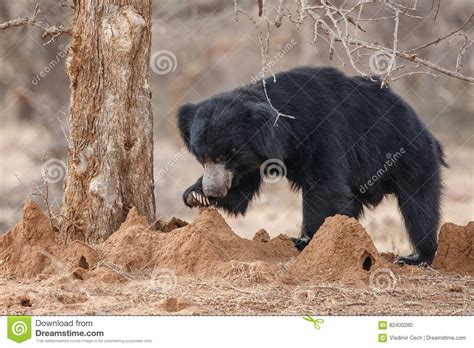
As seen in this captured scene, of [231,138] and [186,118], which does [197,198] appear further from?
[186,118]

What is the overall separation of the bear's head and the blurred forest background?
4581 millimetres

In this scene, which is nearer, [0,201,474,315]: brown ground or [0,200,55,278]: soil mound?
[0,201,474,315]: brown ground

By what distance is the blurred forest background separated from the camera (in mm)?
12062

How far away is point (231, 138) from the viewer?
6.15 metres

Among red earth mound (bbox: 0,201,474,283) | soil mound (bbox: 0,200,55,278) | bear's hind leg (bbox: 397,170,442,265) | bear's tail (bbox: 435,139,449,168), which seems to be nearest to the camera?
red earth mound (bbox: 0,201,474,283)

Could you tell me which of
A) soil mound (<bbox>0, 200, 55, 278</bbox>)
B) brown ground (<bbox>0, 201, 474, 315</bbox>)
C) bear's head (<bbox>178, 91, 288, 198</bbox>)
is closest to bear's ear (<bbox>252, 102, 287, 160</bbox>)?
bear's head (<bbox>178, 91, 288, 198</bbox>)

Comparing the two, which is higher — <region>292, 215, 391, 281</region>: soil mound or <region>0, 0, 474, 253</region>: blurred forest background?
<region>0, 0, 474, 253</region>: blurred forest background

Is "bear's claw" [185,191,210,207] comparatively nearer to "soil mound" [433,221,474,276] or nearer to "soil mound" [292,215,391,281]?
"soil mound" [292,215,391,281]

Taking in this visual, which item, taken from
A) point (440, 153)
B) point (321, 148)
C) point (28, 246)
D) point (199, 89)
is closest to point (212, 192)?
point (321, 148)

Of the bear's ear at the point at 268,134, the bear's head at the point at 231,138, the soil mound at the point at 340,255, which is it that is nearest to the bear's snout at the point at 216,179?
the bear's head at the point at 231,138

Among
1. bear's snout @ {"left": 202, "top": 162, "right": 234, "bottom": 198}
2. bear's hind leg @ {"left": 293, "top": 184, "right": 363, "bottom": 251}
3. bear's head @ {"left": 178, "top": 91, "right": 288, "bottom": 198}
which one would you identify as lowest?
bear's hind leg @ {"left": 293, "top": 184, "right": 363, "bottom": 251}

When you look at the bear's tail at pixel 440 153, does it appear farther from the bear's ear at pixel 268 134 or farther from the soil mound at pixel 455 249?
the bear's ear at pixel 268 134

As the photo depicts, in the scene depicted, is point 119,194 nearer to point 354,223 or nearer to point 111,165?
point 111,165

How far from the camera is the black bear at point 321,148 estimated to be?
20.2 feet
